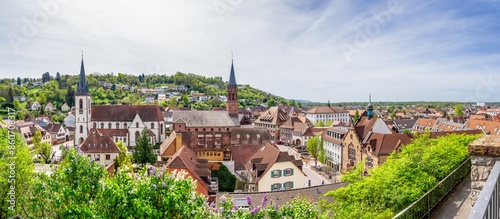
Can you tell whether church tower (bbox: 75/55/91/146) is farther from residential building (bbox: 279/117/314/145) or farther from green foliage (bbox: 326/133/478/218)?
green foliage (bbox: 326/133/478/218)

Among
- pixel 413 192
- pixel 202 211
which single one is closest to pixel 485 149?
pixel 413 192

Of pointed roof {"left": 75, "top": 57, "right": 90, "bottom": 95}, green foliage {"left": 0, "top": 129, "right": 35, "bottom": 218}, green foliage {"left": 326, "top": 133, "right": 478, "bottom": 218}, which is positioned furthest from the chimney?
pointed roof {"left": 75, "top": 57, "right": 90, "bottom": 95}

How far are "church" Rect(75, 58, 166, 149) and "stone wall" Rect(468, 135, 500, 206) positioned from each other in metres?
66.2

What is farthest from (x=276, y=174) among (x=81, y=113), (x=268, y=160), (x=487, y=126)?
(x=81, y=113)

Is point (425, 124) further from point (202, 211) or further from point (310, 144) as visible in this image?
point (202, 211)

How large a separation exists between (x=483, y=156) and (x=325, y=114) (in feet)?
377

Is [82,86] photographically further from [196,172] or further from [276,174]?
[276,174]

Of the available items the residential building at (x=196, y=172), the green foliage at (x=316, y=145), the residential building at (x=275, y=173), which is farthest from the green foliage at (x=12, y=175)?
the green foliage at (x=316, y=145)

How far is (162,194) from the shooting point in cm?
801

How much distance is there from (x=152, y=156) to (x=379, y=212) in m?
37.0

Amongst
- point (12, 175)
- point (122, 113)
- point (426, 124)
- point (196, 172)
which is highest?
point (122, 113)

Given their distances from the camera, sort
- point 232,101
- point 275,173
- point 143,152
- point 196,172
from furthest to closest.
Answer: point 232,101 < point 143,152 < point 275,173 < point 196,172

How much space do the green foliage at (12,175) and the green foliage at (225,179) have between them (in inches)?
824

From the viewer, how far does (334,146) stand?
46.0 m
